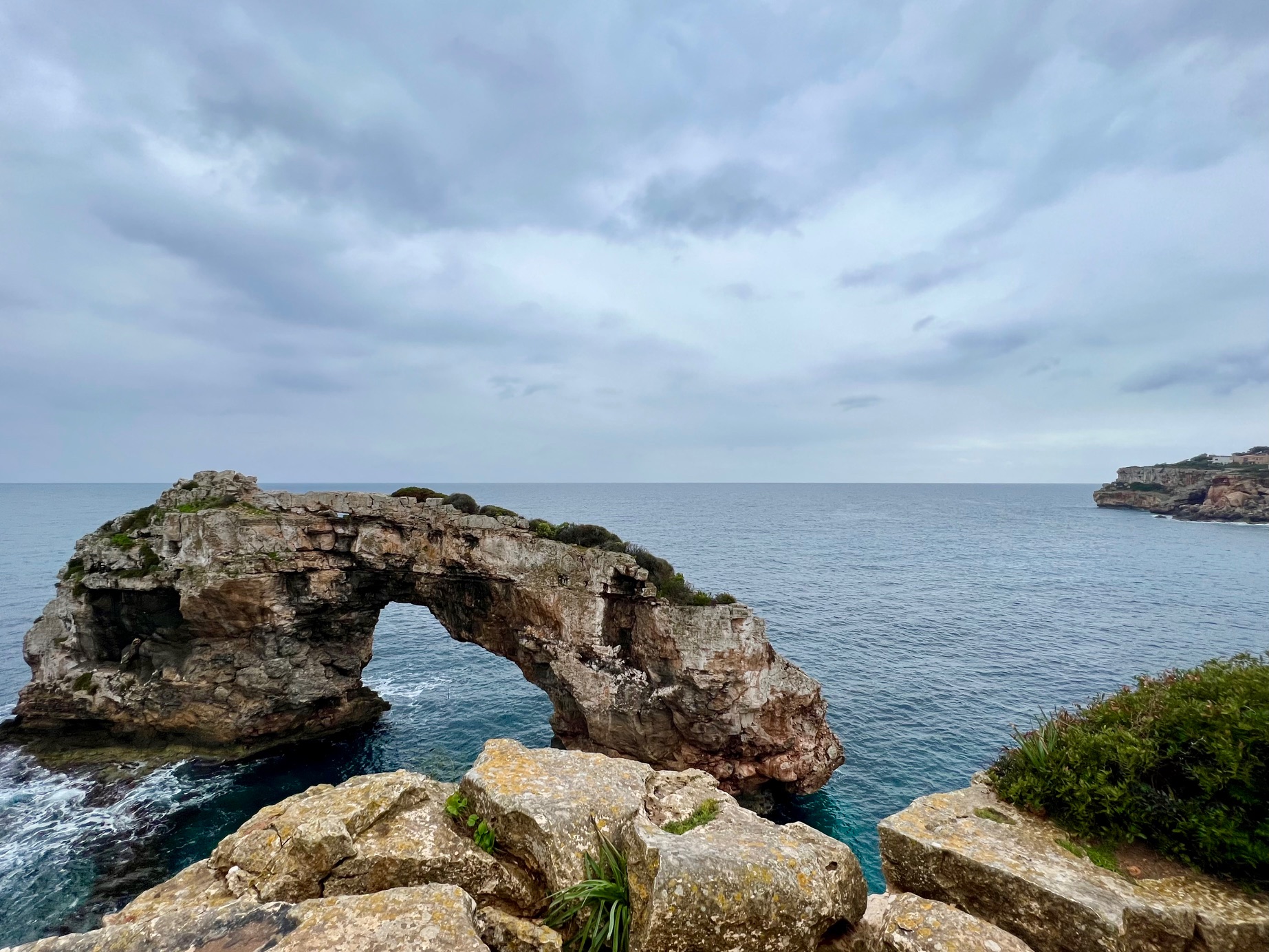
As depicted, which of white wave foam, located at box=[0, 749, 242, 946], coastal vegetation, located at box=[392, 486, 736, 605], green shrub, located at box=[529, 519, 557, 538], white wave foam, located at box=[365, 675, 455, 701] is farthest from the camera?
white wave foam, located at box=[365, 675, 455, 701]

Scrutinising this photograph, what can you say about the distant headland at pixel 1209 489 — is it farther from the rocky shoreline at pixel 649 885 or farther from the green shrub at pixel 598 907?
the green shrub at pixel 598 907

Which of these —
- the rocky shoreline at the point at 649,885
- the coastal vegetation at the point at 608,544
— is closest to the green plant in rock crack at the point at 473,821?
the rocky shoreline at the point at 649,885

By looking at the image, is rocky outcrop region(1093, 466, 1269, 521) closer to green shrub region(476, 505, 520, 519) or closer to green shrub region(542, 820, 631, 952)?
green shrub region(476, 505, 520, 519)

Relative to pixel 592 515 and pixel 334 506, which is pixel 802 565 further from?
pixel 592 515

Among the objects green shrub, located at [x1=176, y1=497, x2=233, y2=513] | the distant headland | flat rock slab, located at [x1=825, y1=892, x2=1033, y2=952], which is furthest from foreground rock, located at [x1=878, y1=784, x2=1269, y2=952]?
the distant headland

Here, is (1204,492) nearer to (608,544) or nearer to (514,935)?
(608,544)

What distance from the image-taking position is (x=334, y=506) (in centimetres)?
3117

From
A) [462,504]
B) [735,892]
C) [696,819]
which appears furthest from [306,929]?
[462,504]

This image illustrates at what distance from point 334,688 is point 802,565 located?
68169mm

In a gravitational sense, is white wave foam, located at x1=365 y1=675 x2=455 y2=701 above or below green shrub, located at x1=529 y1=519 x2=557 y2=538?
below

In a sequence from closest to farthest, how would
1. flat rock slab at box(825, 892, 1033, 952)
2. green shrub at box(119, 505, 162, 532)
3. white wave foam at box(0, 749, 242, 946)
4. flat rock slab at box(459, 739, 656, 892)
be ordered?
flat rock slab at box(825, 892, 1033, 952) < flat rock slab at box(459, 739, 656, 892) < white wave foam at box(0, 749, 242, 946) < green shrub at box(119, 505, 162, 532)

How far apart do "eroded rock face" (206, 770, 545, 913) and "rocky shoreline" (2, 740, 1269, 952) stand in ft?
0.08

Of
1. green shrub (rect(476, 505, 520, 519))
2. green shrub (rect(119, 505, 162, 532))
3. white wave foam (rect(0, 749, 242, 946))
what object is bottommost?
white wave foam (rect(0, 749, 242, 946))

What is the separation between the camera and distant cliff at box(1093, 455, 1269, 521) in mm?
144875
